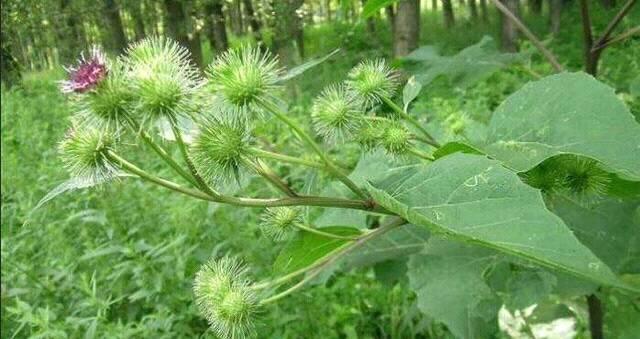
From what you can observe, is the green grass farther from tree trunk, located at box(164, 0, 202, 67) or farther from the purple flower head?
tree trunk, located at box(164, 0, 202, 67)

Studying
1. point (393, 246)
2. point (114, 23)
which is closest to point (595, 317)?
point (393, 246)

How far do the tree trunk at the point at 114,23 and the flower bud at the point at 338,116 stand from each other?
8.55 meters

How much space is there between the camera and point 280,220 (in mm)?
1468

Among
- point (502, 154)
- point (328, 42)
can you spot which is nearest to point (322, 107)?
point (502, 154)

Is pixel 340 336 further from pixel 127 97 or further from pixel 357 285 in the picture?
pixel 127 97

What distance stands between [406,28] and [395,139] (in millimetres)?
8316

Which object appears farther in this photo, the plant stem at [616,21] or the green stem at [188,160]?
the plant stem at [616,21]

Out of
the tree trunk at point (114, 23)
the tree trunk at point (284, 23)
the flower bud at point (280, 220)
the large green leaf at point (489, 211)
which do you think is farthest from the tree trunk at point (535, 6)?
the large green leaf at point (489, 211)

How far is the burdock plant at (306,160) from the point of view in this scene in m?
0.86

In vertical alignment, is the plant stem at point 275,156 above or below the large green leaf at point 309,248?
above

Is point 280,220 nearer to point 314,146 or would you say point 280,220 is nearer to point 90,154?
point 314,146

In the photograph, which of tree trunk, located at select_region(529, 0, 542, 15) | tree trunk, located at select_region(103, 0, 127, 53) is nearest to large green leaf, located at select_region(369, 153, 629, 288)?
tree trunk, located at select_region(103, 0, 127, 53)

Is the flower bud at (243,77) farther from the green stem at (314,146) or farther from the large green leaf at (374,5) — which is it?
the large green leaf at (374,5)

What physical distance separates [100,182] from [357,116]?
51 centimetres
